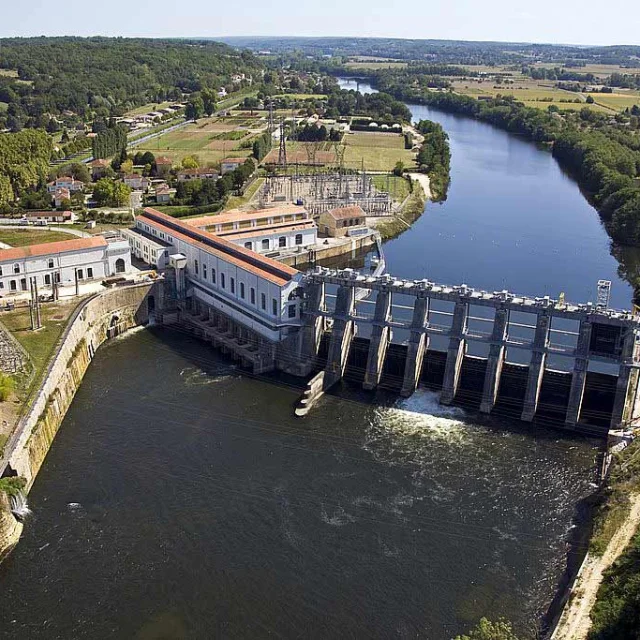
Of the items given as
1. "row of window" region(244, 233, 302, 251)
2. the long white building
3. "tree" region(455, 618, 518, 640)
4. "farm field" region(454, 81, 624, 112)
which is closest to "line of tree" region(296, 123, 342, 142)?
"farm field" region(454, 81, 624, 112)

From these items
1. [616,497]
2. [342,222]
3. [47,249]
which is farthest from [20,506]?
[342,222]

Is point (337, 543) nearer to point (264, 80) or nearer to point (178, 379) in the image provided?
point (178, 379)

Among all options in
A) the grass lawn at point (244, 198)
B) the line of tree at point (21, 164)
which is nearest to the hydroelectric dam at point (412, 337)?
the grass lawn at point (244, 198)

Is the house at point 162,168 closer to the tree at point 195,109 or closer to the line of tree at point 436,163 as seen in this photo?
the line of tree at point 436,163

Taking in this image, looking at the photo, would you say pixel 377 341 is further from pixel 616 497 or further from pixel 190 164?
pixel 190 164

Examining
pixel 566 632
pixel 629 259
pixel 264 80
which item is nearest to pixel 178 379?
pixel 566 632

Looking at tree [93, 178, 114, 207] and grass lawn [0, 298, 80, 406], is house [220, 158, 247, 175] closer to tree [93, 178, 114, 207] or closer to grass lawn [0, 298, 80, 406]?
tree [93, 178, 114, 207]
